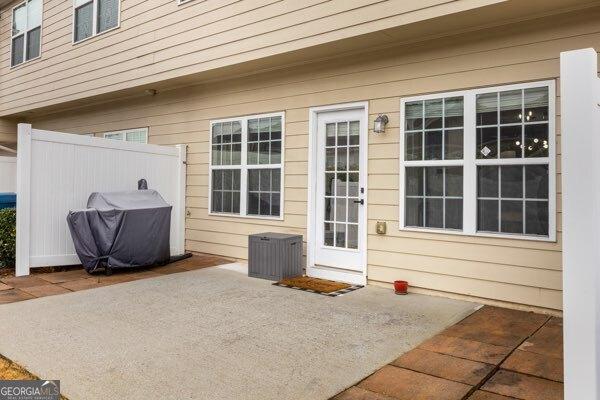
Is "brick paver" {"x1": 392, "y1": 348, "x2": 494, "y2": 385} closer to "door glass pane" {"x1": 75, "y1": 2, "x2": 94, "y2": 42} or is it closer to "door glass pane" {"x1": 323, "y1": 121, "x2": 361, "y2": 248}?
"door glass pane" {"x1": 323, "y1": 121, "x2": 361, "y2": 248}

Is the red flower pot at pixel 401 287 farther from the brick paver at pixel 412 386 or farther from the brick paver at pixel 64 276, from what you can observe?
the brick paver at pixel 64 276

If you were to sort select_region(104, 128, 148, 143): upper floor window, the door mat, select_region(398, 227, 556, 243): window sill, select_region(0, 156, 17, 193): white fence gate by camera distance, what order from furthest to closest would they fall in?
1. select_region(0, 156, 17, 193): white fence gate
2. select_region(104, 128, 148, 143): upper floor window
3. the door mat
4. select_region(398, 227, 556, 243): window sill

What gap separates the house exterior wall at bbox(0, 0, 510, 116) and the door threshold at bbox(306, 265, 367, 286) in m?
2.63

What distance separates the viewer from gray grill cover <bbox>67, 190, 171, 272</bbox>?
5.44 metres

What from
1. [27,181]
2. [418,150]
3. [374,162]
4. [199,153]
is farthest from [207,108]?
[418,150]

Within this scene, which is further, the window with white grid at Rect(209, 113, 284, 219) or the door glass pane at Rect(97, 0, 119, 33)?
the door glass pane at Rect(97, 0, 119, 33)

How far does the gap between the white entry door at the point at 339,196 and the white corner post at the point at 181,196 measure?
2588 mm

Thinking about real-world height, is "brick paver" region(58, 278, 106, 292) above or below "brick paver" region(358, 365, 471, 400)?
above

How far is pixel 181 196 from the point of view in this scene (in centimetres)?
720

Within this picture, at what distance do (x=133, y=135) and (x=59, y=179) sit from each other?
107 inches

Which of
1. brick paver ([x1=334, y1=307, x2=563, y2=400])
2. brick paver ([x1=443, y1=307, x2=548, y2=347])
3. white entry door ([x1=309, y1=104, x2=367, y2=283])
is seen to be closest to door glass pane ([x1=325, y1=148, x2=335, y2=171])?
white entry door ([x1=309, y1=104, x2=367, y2=283])

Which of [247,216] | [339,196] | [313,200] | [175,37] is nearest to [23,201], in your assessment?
[247,216]

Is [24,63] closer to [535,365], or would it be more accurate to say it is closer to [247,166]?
[247,166]

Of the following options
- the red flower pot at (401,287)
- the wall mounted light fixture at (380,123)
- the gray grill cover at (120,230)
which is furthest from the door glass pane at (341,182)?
the gray grill cover at (120,230)
